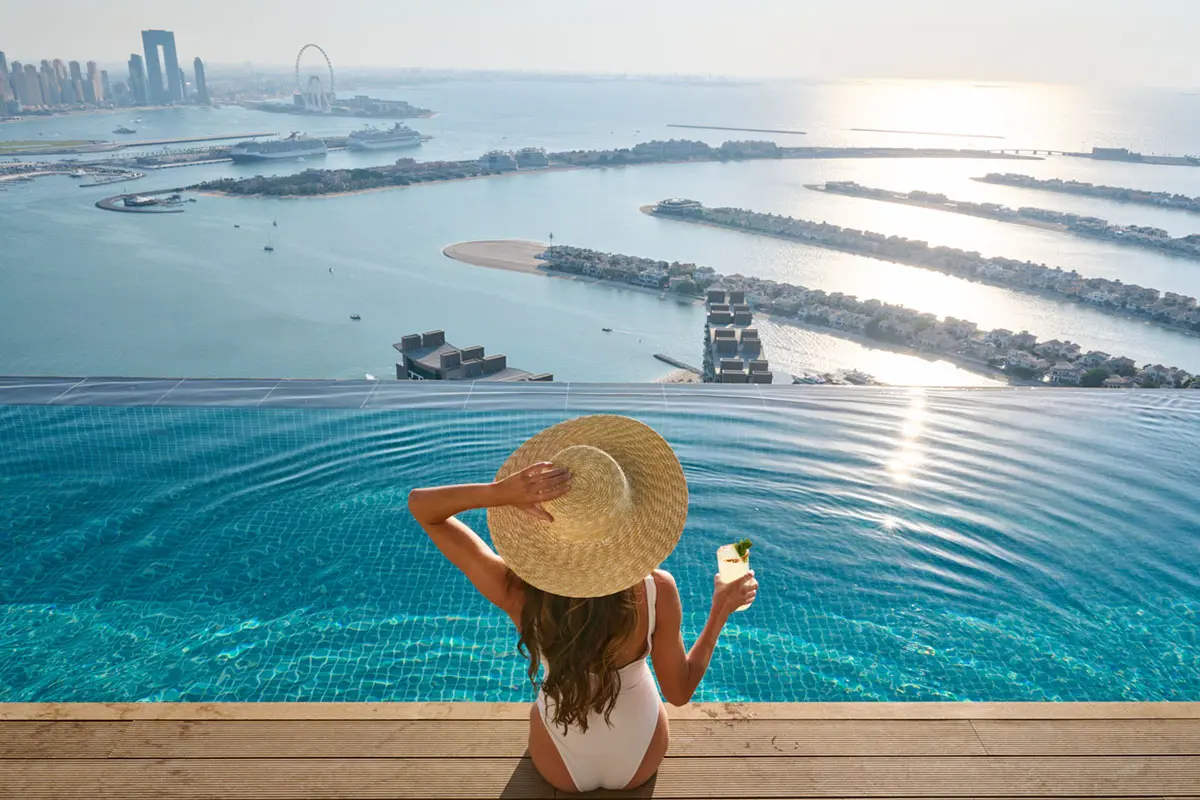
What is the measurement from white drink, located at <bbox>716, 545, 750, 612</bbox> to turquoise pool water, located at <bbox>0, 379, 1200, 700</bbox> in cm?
99

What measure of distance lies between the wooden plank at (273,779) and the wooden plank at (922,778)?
5.5 inches

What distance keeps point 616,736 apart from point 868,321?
14.2m

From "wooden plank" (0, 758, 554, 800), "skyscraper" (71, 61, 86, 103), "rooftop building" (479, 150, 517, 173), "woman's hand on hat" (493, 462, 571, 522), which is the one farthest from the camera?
"skyscraper" (71, 61, 86, 103)

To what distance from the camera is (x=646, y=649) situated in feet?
3.25

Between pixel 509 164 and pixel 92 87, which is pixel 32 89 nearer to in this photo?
pixel 92 87

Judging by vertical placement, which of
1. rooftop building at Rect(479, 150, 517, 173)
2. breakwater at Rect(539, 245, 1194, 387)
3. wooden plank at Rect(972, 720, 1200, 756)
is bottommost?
breakwater at Rect(539, 245, 1194, 387)

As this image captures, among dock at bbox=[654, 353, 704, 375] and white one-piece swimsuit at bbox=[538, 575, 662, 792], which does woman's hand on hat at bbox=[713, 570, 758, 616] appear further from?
dock at bbox=[654, 353, 704, 375]

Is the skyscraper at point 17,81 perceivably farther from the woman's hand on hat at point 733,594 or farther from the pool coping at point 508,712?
the woman's hand on hat at point 733,594

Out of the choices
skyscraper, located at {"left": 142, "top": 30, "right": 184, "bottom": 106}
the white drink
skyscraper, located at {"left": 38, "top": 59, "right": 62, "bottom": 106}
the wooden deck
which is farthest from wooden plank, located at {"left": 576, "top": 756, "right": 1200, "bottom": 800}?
skyscraper, located at {"left": 142, "top": 30, "right": 184, "bottom": 106}

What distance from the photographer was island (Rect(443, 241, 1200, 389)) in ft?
37.2

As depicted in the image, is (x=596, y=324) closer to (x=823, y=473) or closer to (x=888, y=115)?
(x=823, y=473)

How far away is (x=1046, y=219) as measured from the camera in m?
24.5

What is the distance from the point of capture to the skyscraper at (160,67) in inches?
2430

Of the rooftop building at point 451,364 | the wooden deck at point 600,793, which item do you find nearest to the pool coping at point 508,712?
the wooden deck at point 600,793
